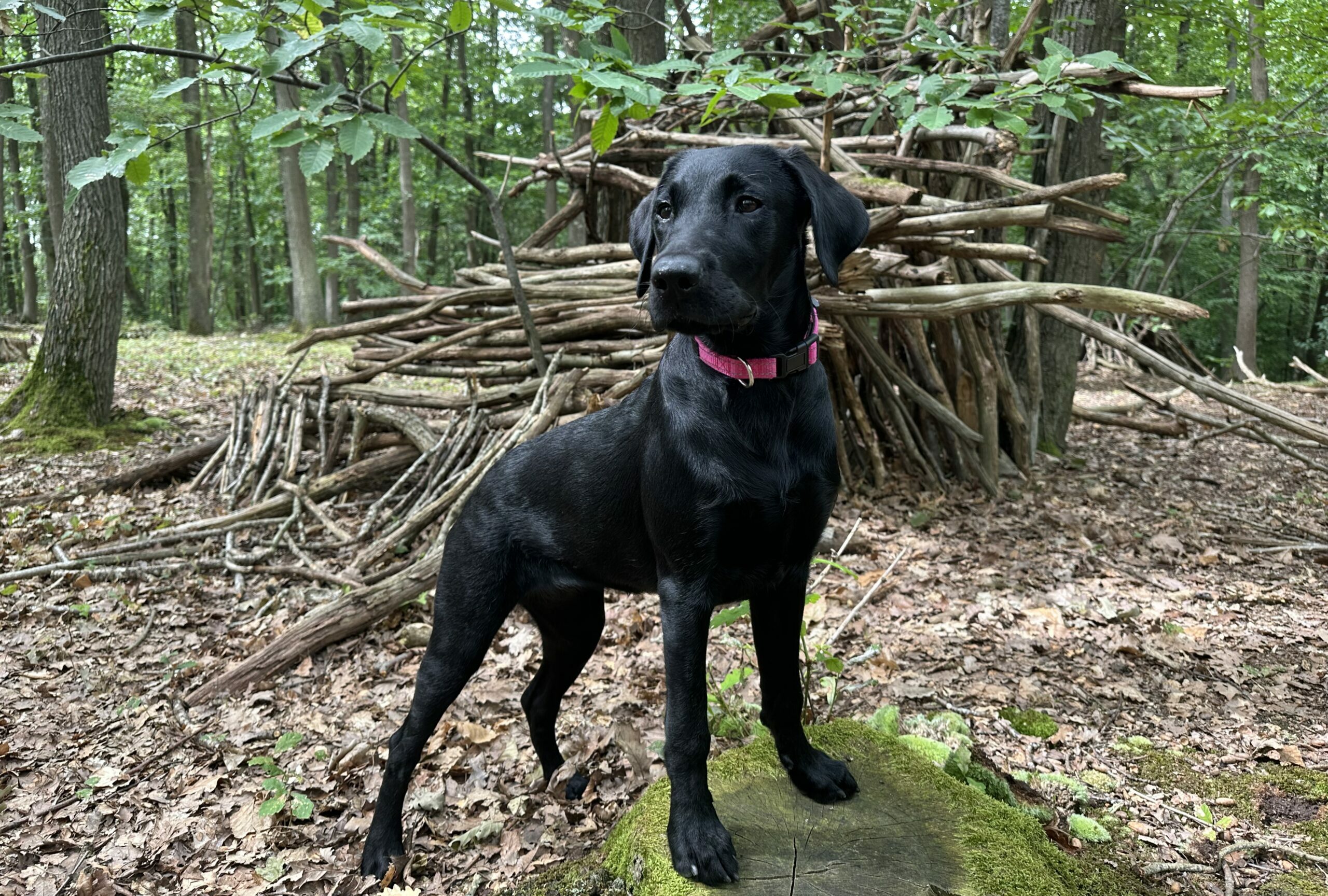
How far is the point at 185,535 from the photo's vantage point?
218 inches

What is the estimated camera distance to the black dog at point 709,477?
2.14 metres

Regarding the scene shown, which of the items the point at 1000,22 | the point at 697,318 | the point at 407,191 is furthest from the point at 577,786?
the point at 407,191

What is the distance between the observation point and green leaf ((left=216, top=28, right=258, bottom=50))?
2.93 m

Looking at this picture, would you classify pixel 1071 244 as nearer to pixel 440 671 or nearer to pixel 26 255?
pixel 440 671

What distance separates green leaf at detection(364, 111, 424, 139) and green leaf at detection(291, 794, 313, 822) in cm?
262

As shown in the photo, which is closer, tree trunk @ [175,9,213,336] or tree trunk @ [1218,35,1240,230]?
tree trunk @ [1218,35,1240,230]

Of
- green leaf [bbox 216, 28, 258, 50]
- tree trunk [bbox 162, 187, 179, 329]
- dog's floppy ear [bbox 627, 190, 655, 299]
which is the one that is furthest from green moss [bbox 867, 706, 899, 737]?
tree trunk [bbox 162, 187, 179, 329]

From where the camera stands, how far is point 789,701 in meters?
2.47

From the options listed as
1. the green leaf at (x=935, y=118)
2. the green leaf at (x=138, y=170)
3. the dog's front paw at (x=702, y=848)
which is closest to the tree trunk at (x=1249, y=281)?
the green leaf at (x=935, y=118)

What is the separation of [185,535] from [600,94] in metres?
3.94

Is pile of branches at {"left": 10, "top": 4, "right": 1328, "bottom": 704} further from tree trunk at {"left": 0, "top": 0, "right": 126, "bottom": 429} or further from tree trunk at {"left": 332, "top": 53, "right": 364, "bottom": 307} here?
tree trunk at {"left": 332, "top": 53, "right": 364, "bottom": 307}

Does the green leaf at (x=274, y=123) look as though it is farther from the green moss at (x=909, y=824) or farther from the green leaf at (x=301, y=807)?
the green moss at (x=909, y=824)

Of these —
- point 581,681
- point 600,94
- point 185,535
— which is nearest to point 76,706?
point 185,535

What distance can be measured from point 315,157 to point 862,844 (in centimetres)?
317
